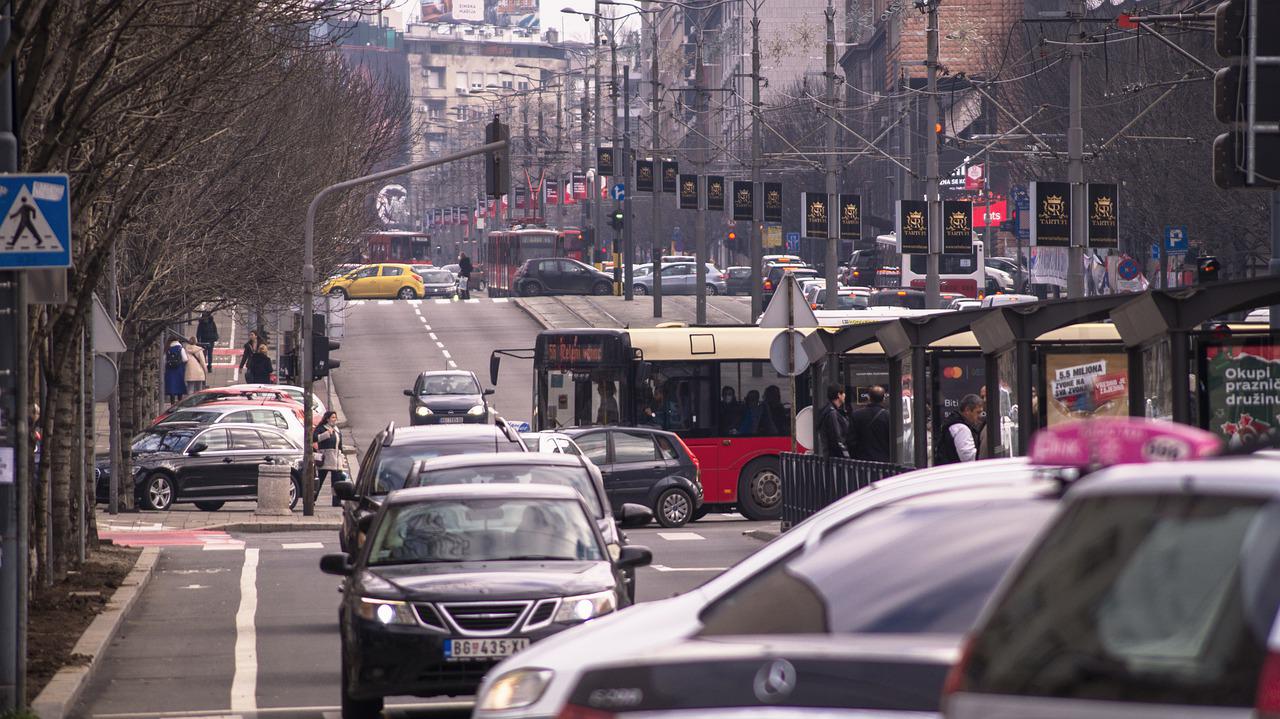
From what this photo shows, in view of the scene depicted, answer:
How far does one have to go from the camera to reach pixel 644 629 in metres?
5.86

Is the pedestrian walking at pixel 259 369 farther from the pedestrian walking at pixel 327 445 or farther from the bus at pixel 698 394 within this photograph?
the bus at pixel 698 394

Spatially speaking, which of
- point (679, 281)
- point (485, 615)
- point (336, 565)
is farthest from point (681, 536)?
point (679, 281)

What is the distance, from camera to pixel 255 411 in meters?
34.8

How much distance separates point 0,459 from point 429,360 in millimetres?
51300

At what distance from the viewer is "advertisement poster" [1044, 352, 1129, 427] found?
17.5m

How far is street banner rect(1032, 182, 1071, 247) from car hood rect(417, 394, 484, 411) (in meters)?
16.2

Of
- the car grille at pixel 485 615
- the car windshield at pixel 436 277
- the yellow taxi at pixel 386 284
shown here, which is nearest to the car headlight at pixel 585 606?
the car grille at pixel 485 615

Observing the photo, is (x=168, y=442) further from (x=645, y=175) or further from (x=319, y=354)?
(x=645, y=175)

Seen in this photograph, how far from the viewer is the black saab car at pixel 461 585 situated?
9867 mm

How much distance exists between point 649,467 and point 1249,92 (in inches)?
551

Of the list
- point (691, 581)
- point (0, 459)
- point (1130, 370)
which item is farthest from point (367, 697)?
point (691, 581)

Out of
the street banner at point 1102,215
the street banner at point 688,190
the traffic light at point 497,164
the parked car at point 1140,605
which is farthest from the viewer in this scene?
the street banner at point 688,190

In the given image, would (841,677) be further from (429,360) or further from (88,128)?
(429,360)

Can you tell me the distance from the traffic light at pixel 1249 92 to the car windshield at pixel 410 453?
6.63 m
